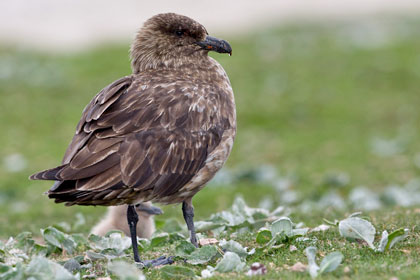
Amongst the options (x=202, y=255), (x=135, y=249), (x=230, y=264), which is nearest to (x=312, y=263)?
(x=230, y=264)

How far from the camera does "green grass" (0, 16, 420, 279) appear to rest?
1039 centimetres

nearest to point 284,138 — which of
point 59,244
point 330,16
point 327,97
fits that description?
point 327,97

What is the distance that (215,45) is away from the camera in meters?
7.10

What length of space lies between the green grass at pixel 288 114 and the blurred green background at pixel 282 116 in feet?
0.10

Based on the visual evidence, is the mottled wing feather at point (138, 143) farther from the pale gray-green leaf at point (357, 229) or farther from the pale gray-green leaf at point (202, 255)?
the pale gray-green leaf at point (357, 229)

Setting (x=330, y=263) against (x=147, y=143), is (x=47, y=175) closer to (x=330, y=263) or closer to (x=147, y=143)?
(x=147, y=143)

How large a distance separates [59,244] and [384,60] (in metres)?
14.6

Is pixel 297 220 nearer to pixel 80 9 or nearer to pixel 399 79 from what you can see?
pixel 399 79

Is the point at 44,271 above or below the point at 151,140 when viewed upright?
below

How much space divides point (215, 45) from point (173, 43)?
1.37ft

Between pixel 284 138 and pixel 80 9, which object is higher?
pixel 80 9

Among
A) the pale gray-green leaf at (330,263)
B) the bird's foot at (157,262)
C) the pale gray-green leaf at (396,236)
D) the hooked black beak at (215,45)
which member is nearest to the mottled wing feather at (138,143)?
the bird's foot at (157,262)

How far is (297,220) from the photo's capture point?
8.13m

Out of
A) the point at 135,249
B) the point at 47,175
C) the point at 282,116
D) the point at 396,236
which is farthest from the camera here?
the point at 282,116
